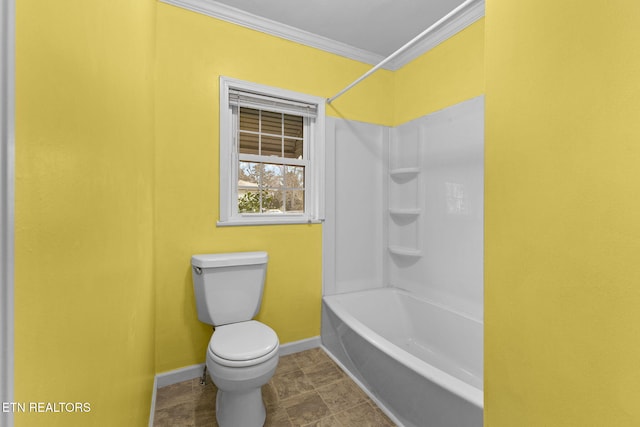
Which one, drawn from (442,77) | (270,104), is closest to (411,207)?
(442,77)

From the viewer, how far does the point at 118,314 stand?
0.72 meters

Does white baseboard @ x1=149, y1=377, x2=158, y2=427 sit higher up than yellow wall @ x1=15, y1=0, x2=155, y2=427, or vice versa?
yellow wall @ x1=15, y1=0, x2=155, y2=427

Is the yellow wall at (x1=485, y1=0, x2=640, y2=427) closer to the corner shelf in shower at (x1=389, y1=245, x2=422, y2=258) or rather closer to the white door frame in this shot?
the white door frame

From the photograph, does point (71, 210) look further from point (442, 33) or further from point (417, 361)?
point (442, 33)

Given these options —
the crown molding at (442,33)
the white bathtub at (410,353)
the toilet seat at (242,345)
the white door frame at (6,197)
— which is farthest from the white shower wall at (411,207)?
the white door frame at (6,197)

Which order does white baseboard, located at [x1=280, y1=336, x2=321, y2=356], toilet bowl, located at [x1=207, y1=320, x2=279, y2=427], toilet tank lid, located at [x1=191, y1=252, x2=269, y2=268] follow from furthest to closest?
1. white baseboard, located at [x1=280, y1=336, x2=321, y2=356]
2. toilet tank lid, located at [x1=191, y1=252, x2=269, y2=268]
3. toilet bowl, located at [x1=207, y1=320, x2=279, y2=427]

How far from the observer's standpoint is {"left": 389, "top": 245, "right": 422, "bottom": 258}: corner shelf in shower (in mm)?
2405

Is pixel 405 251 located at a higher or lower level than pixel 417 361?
higher

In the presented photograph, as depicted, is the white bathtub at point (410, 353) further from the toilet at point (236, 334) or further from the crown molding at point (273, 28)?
the crown molding at point (273, 28)

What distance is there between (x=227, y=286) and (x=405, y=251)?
149 centimetres

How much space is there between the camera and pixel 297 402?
5.63 ft

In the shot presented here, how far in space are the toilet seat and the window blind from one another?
1.57 metres

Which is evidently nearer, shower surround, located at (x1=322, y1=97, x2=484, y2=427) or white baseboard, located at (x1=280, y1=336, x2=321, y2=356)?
shower surround, located at (x1=322, y1=97, x2=484, y2=427)

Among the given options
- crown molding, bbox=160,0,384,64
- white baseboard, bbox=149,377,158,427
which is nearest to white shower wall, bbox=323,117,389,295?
crown molding, bbox=160,0,384,64
